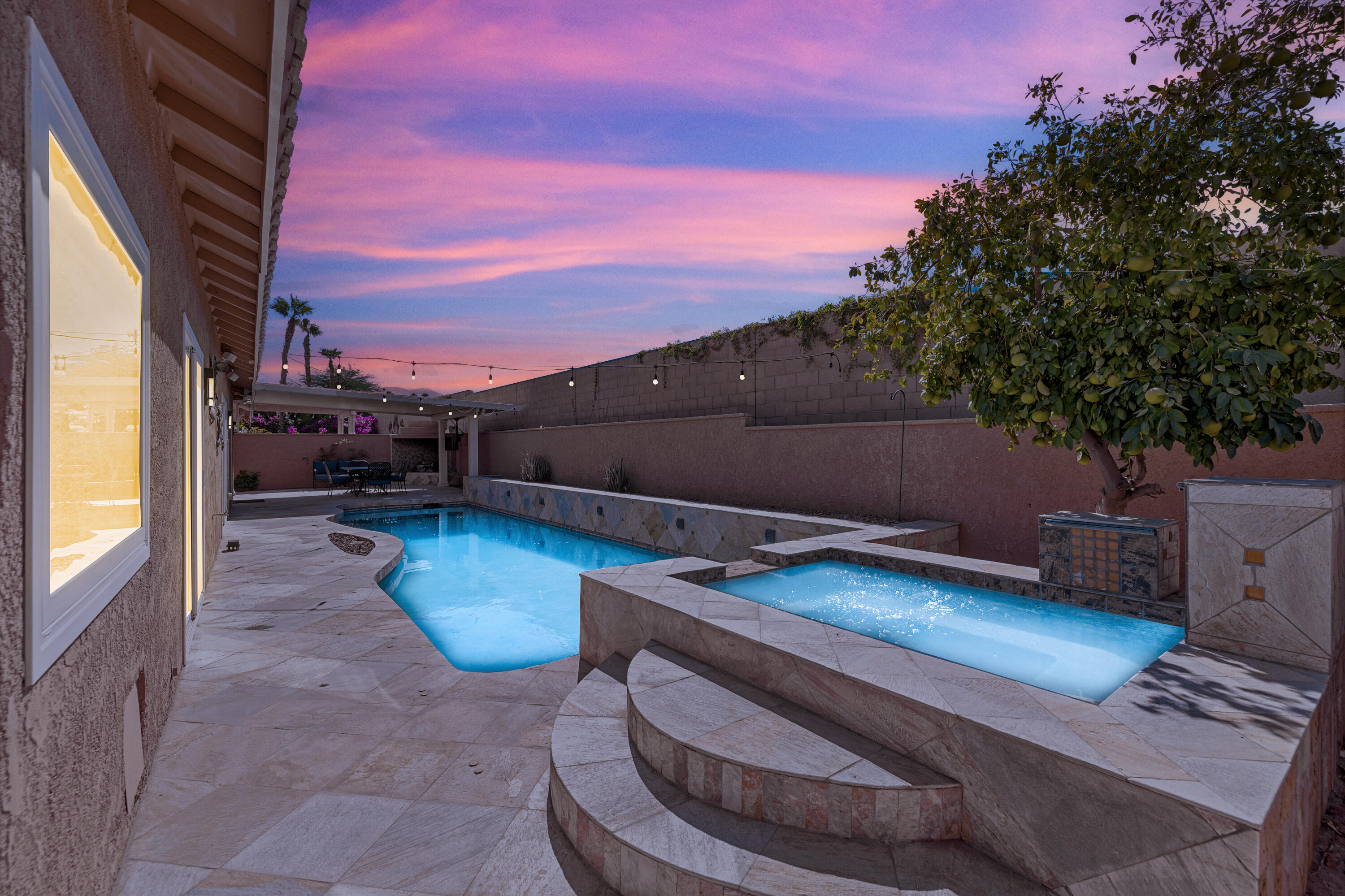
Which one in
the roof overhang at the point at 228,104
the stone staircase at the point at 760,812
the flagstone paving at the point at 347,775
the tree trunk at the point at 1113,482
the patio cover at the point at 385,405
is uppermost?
the roof overhang at the point at 228,104

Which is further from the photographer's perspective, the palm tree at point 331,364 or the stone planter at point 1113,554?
the palm tree at point 331,364

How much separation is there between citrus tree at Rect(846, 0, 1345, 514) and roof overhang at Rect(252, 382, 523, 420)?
13.8m

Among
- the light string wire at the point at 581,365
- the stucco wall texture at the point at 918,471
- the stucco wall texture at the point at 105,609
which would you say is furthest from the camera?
the light string wire at the point at 581,365

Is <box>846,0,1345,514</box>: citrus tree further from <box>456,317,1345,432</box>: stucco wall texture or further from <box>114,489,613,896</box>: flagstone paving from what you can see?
<box>114,489,613,896</box>: flagstone paving

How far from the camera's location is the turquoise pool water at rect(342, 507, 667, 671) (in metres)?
6.25

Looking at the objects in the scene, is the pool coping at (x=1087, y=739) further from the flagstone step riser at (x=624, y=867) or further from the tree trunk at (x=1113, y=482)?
the tree trunk at (x=1113, y=482)

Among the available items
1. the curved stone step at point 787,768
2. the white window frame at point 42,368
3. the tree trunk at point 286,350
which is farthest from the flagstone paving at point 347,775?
the tree trunk at point 286,350

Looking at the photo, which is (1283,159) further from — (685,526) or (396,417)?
(396,417)

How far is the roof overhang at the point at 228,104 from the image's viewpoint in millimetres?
→ 2287

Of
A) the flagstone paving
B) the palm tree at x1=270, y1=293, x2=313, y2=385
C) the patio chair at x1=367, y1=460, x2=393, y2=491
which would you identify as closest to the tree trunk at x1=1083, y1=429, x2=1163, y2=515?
the flagstone paving

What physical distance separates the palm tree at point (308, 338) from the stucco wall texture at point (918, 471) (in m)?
30.4

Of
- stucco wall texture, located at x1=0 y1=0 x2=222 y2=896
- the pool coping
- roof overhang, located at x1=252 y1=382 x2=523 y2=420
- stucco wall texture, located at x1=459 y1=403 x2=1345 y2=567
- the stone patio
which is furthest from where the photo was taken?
roof overhang, located at x1=252 y1=382 x2=523 y2=420

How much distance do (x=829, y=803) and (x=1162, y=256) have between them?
321 cm

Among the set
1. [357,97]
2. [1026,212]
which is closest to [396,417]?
[357,97]
